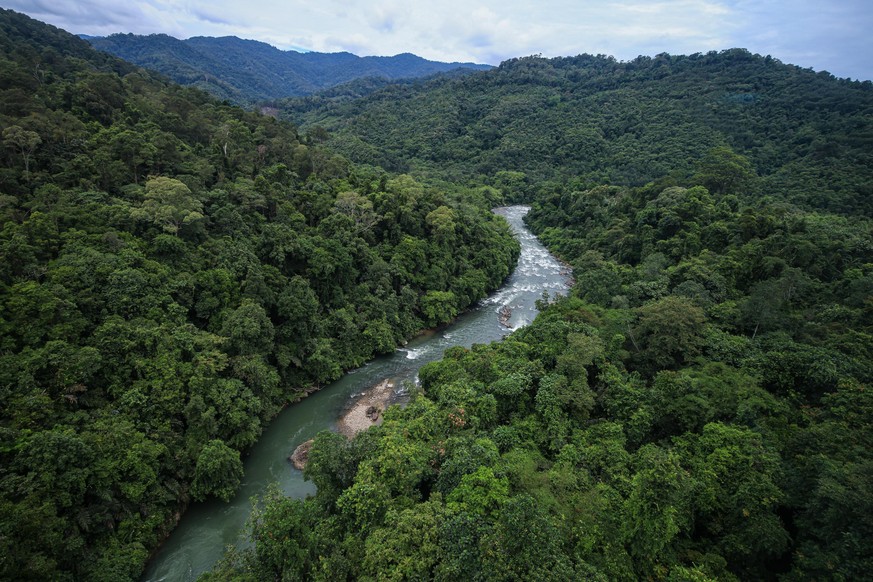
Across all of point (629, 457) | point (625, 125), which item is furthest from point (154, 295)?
point (625, 125)

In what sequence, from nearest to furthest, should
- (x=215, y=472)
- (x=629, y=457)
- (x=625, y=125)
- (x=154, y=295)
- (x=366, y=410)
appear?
(x=629, y=457) < (x=215, y=472) < (x=154, y=295) < (x=366, y=410) < (x=625, y=125)

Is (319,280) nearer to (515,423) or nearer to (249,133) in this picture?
(515,423)

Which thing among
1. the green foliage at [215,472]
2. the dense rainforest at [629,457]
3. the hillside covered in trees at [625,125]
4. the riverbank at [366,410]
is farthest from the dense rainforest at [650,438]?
the hillside covered in trees at [625,125]

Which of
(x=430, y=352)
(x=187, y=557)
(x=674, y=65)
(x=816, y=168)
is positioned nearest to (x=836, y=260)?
(x=430, y=352)

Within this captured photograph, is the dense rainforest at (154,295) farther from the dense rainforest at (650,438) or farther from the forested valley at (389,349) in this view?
the dense rainforest at (650,438)

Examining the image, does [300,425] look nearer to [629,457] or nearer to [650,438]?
[629,457]

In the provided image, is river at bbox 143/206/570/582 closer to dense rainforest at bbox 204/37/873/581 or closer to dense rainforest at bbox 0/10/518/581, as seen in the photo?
dense rainforest at bbox 0/10/518/581

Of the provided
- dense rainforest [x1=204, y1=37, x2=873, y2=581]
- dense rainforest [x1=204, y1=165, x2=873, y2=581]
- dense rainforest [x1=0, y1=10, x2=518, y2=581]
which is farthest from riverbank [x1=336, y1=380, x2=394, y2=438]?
dense rainforest [x1=204, y1=165, x2=873, y2=581]
